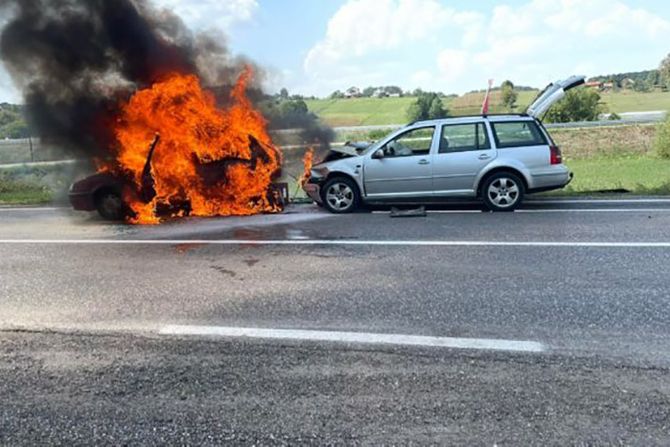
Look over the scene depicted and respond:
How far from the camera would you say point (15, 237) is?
9164 millimetres

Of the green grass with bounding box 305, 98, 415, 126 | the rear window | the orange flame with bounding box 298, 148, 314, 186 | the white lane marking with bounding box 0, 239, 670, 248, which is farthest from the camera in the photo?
the green grass with bounding box 305, 98, 415, 126

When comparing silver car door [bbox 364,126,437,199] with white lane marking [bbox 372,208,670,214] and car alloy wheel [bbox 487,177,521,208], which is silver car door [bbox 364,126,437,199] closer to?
white lane marking [bbox 372,208,670,214]

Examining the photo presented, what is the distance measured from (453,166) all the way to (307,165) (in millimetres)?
3536

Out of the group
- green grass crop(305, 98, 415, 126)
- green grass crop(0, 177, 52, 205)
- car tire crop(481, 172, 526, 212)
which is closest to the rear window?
car tire crop(481, 172, 526, 212)

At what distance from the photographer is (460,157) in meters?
9.64

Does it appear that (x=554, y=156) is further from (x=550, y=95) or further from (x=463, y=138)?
(x=550, y=95)

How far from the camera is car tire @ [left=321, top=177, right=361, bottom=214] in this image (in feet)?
33.5

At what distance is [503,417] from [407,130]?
24.8 ft

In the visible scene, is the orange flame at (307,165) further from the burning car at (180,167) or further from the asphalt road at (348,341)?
the asphalt road at (348,341)

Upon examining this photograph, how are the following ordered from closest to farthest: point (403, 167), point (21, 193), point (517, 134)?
point (517, 134), point (403, 167), point (21, 193)

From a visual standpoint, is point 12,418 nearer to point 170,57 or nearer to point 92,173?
point 92,173

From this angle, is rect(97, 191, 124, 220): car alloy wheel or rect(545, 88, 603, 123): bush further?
rect(545, 88, 603, 123): bush

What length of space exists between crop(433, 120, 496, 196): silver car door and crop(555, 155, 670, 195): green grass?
3.24 meters

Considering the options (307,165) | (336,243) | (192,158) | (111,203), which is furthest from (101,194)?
(336,243)
